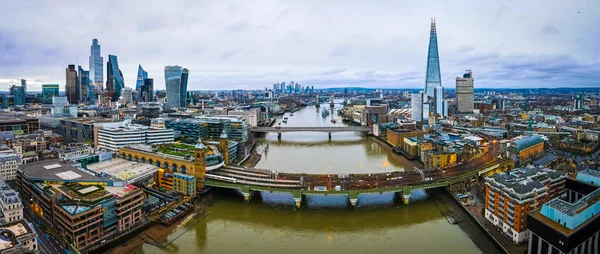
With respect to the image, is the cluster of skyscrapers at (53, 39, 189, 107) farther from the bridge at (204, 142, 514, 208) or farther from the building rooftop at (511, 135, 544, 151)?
the building rooftop at (511, 135, 544, 151)

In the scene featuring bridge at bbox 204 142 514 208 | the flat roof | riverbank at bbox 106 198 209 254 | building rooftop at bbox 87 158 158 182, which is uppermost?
the flat roof

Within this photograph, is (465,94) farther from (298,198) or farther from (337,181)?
(298,198)

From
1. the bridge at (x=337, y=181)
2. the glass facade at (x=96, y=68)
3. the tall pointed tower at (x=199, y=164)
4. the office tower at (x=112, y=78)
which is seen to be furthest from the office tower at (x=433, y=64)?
the glass facade at (x=96, y=68)

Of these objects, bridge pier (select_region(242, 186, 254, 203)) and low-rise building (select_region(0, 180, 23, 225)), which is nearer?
low-rise building (select_region(0, 180, 23, 225))

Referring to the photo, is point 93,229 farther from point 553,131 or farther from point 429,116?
point 429,116

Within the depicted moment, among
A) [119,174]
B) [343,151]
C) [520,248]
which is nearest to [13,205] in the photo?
[119,174]

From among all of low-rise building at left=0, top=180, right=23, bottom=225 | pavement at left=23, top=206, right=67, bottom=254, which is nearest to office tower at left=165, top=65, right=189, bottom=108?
pavement at left=23, top=206, right=67, bottom=254

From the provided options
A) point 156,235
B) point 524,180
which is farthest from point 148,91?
point 524,180

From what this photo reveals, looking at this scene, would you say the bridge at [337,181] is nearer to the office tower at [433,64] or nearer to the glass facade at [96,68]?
the office tower at [433,64]
